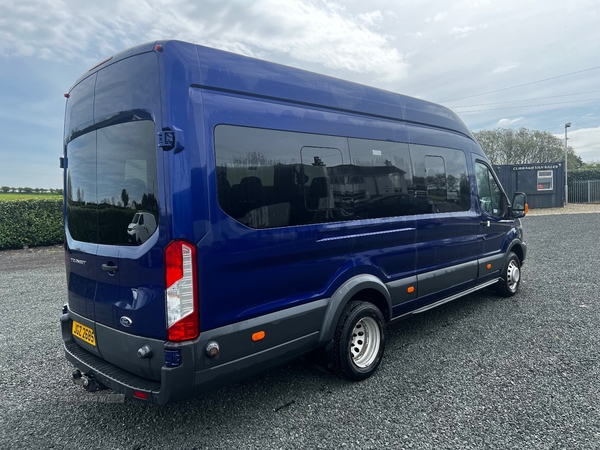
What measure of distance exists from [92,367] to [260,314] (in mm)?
1257

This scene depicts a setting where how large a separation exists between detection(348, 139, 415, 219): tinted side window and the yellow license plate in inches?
90.2

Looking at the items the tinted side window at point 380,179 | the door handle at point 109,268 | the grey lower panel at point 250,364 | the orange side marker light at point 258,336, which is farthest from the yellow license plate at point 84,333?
the tinted side window at point 380,179

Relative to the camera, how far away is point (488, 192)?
17.7ft

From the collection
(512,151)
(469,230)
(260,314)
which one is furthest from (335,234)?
A: (512,151)

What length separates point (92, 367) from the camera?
279 cm

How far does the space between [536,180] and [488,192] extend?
19.4m

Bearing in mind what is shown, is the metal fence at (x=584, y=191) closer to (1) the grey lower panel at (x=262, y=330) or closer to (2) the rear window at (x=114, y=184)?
(1) the grey lower panel at (x=262, y=330)

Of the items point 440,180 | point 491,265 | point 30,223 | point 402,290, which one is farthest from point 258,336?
point 30,223

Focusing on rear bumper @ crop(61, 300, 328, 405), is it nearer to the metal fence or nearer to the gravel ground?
the gravel ground

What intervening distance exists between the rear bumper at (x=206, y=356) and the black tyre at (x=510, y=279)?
3.78 m

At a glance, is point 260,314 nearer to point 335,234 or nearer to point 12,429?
point 335,234

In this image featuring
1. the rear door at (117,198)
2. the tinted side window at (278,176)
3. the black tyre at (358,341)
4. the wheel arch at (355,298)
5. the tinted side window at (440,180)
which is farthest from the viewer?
the tinted side window at (440,180)

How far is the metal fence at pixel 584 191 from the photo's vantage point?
999 inches

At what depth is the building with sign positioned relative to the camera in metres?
21.4
